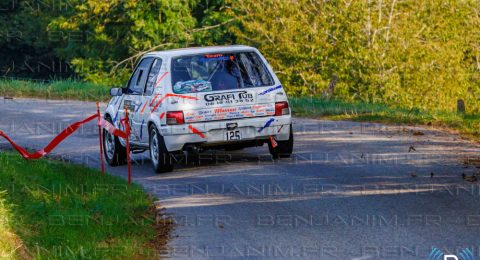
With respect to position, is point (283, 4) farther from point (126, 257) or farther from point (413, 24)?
point (126, 257)

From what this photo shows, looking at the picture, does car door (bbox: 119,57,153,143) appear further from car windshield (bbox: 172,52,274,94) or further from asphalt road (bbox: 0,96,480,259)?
car windshield (bbox: 172,52,274,94)

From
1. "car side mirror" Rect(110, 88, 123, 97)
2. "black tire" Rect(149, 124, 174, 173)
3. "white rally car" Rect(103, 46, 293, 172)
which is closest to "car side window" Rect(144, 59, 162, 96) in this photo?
"white rally car" Rect(103, 46, 293, 172)

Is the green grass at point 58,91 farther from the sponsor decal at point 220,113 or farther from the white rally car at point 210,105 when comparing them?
the sponsor decal at point 220,113

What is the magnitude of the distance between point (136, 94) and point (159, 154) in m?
1.62

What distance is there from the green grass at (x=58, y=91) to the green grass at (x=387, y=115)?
8471 mm

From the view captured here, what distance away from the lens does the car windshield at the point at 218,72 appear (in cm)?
1562

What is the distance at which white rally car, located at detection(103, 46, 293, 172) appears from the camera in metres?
15.3

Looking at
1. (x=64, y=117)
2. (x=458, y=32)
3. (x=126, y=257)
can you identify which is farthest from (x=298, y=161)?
(x=458, y=32)

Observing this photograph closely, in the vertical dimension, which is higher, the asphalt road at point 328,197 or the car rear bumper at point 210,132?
the car rear bumper at point 210,132

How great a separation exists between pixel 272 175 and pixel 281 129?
50.2 inches

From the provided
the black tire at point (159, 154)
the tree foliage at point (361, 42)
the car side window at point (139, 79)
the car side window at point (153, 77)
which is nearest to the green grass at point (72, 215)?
Answer: the black tire at point (159, 154)

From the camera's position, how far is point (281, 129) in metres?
15.8

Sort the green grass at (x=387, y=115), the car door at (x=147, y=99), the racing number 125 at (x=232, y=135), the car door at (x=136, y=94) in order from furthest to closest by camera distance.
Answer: the green grass at (x=387, y=115) < the car door at (x=136, y=94) < the car door at (x=147, y=99) < the racing number 125 at (x=232, y=135)

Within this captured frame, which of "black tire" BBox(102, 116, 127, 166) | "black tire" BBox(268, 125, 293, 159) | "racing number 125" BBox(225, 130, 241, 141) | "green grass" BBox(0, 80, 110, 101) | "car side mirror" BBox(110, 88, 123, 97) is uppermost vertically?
"car side mirror" BBox(110, 88, 123, 97)
